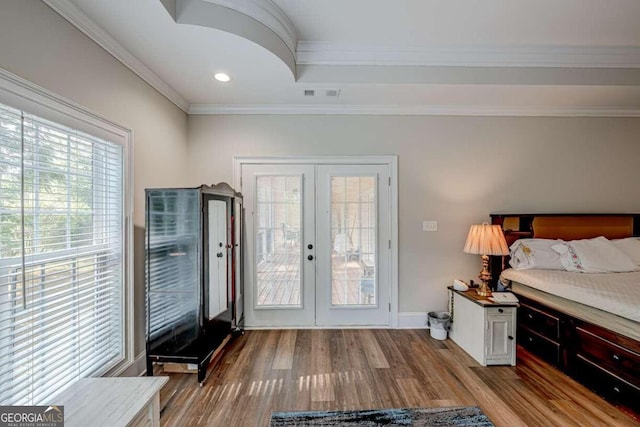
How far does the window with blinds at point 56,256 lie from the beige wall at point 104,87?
8.6 inches

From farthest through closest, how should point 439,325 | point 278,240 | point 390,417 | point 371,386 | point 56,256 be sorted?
point 278,240 → point 439,325 → point 371,386 → point 390,417 → point 56,256

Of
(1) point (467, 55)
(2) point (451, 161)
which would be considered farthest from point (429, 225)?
(1) point (467, 55)

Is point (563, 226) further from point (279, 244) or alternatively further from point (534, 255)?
point (279, 244)

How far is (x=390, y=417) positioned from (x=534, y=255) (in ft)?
7.47

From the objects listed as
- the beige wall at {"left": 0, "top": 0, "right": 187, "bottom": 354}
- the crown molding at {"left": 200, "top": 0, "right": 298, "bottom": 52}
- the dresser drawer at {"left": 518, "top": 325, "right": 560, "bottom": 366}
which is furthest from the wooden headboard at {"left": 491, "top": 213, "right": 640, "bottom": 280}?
the beige wall at {"left": 0, "top": 0, "right": 187, "bottom": 354}

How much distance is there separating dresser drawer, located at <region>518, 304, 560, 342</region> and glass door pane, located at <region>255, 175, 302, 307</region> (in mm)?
2375

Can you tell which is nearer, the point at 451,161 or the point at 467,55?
the point at 467,55

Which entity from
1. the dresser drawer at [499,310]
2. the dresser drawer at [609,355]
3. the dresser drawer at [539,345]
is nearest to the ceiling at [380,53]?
the dresser drawer at [499,310]

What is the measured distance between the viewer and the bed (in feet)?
6.67

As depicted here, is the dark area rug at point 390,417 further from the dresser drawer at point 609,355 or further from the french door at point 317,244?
the french door at point 317,244

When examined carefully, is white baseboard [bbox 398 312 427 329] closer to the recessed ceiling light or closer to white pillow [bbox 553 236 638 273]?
white pillow [bbox 553 236 638 273]

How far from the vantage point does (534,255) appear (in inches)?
119

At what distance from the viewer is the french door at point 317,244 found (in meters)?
3.38

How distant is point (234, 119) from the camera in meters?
3.38
